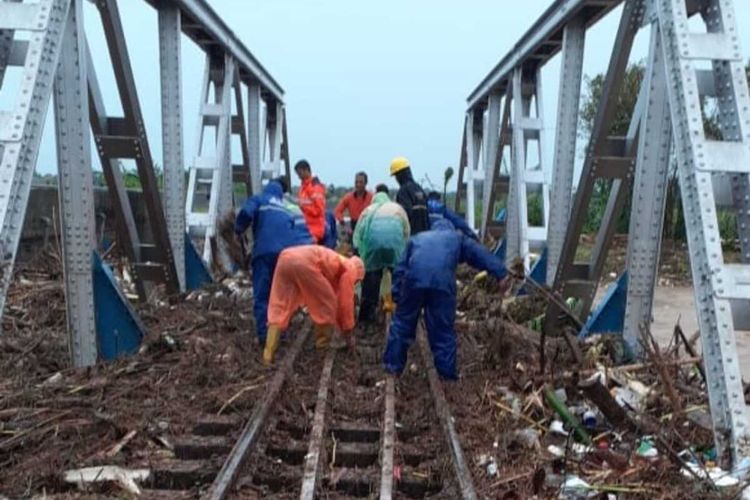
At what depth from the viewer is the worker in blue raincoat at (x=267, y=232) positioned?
9.01m

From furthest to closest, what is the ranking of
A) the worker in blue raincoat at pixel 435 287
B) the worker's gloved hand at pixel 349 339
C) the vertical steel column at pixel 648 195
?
the worker's gloved hand at pixel 349 339 < the worker in blue raincoat at pixel 435 287 < the vertical steel column at pixel 648 195

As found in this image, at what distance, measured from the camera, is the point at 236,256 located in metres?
11.4

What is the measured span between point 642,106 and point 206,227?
760cm

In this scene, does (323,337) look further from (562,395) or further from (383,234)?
(562,395)

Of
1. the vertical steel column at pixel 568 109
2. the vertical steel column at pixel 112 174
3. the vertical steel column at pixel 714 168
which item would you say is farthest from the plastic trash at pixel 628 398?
the vertical steel column at pixel 112 174

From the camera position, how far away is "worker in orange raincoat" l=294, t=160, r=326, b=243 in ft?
38.3

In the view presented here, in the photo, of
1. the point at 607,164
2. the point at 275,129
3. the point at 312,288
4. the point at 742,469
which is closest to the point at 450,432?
the point at 742,469

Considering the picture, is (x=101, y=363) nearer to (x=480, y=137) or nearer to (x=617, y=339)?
(x=617, y=339)

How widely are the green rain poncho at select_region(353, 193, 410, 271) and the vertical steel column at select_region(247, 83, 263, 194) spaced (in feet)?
27.0

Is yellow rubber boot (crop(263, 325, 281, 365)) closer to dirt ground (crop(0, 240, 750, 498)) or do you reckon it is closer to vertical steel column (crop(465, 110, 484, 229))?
→ dirt ground (crop(0, 240, 750, 498))

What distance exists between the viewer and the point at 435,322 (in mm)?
7676

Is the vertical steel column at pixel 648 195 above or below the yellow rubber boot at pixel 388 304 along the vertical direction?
above

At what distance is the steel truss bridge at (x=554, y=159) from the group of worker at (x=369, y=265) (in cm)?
133

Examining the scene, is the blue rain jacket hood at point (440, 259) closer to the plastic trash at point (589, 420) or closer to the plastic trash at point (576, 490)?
the plastic trash at point (589, 420)
